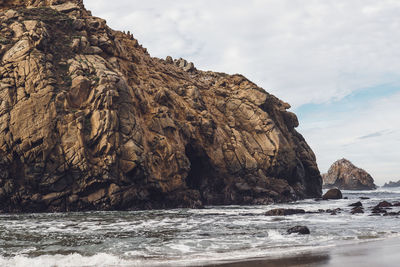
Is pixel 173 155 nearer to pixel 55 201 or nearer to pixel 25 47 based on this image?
pixel 55 201

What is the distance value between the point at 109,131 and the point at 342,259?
3082cm

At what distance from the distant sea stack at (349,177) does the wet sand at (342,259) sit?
126 meters

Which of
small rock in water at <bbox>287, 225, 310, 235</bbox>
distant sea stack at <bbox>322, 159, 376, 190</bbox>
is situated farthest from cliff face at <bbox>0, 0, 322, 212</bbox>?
distant sea stack at <bbox>322, 159, 376, 190</bbox>

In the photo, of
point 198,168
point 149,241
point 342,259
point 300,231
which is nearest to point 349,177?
point 198,168

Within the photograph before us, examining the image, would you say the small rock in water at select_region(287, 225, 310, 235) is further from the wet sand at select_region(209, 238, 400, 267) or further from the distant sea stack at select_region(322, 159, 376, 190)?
the distant sea stack at select_region(322, 159, 376, 190)

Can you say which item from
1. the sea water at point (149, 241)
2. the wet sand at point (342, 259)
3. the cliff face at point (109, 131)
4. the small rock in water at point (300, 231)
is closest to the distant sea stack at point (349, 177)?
the cliff face at point (109, 131)

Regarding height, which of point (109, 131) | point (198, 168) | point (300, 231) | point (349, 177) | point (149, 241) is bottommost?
point (300, 231)

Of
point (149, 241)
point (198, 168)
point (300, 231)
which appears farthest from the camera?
point (198, 168)

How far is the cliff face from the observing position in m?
36.9

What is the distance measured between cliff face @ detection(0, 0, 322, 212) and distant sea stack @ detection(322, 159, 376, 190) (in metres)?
75.3

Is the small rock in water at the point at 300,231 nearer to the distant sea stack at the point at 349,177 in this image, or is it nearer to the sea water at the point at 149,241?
the sea water at the point at 149,241

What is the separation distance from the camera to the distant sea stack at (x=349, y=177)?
132750 millimetres

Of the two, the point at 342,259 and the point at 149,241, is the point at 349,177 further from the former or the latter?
the point at 342,259

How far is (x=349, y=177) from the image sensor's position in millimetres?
134875
